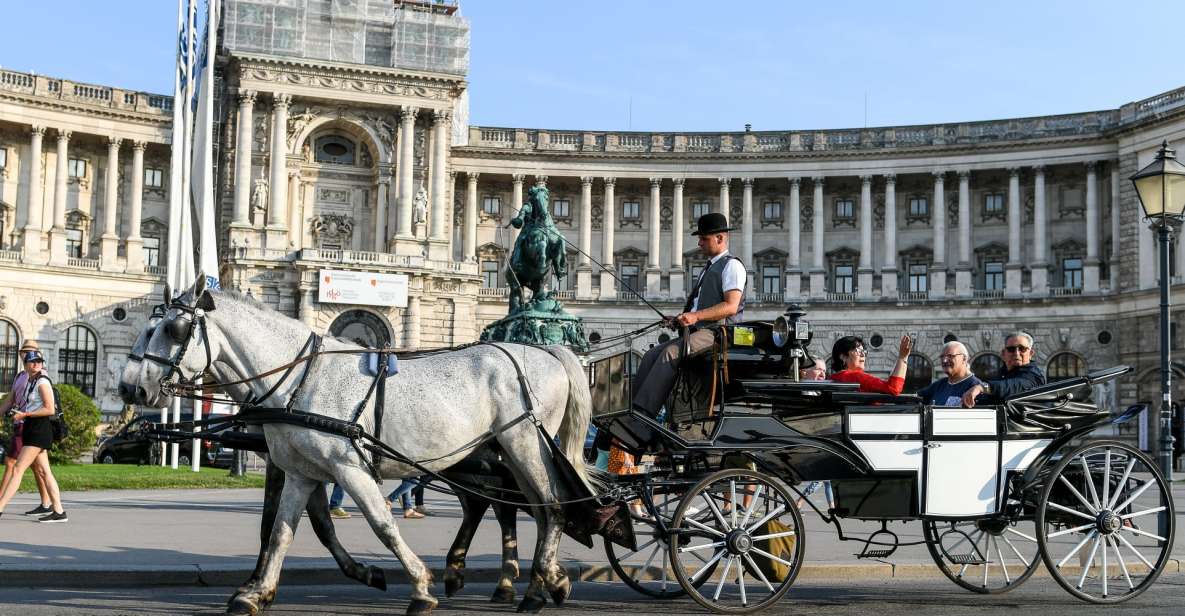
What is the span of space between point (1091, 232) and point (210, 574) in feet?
185

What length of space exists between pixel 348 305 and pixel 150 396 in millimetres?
48121

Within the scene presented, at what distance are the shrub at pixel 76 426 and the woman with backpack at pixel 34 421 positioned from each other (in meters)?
21.0

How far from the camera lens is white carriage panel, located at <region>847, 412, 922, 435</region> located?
380 inches

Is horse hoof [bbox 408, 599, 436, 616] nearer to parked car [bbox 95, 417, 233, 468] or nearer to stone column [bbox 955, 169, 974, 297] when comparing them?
parked car [bbox 95, 417, 233, 468]

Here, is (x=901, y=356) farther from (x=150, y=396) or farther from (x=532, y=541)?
(x=150, y=396)

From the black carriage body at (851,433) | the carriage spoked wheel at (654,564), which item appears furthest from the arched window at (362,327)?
the black carriage body at (851,433)

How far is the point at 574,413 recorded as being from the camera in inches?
388

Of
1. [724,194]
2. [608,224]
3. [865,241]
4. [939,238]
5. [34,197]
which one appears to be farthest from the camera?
[608,224]

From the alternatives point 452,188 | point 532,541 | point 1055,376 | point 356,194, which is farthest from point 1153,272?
point 532,541

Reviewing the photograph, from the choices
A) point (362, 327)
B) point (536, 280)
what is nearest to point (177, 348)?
point (536, 280)

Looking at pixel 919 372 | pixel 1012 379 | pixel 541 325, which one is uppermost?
pixel 541 325

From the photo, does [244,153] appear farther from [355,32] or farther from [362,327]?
[362,327]

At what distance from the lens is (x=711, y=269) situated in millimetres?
10031

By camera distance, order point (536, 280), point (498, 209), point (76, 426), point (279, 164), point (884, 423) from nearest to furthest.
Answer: point (884, 423) → point (536, 280) → point (76, 426) → point (279, 164) → point (498, 209)
